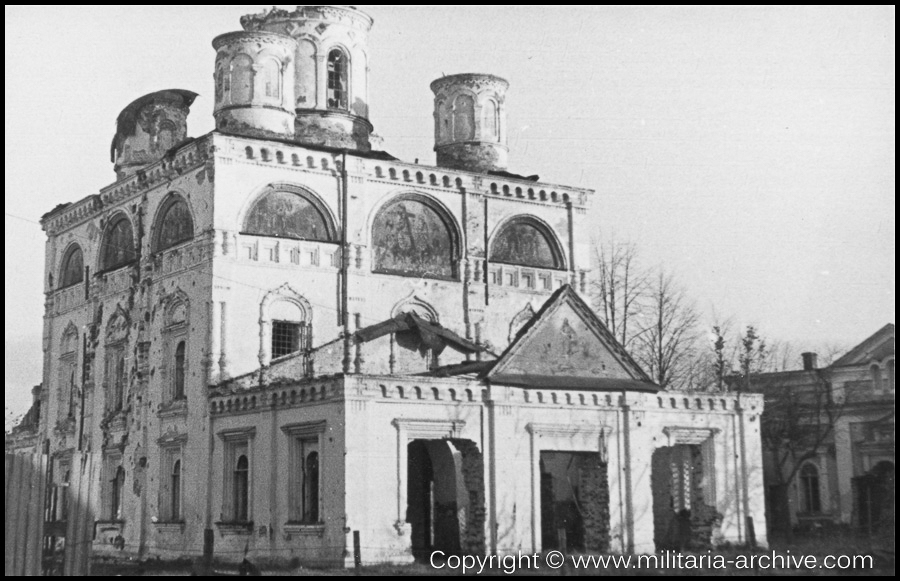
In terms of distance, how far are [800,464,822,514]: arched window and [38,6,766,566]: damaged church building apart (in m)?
13.1

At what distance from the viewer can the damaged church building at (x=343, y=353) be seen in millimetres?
28469

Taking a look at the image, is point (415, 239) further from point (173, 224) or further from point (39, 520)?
point (39, 520)

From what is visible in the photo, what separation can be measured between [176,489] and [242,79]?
37.2ft

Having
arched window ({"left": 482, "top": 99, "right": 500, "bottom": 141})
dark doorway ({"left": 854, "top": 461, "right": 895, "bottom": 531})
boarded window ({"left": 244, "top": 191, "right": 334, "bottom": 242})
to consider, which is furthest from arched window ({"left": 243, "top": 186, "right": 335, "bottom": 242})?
dark doorway ({"left": 854, "top": 461, "right": 895, "bottom": 531})

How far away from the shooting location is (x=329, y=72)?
37.2 metres

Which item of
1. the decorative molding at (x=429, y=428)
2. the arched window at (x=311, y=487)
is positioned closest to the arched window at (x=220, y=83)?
the arched window at (x=311, y=487)

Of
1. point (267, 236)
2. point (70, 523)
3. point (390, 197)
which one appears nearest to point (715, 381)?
point (390, 197)

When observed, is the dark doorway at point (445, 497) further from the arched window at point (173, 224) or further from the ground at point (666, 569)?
the arched window at point (173, 224)

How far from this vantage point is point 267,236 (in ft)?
108

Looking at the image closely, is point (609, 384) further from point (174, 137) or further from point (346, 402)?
point (174, 137)

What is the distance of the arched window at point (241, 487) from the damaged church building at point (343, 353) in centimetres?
8

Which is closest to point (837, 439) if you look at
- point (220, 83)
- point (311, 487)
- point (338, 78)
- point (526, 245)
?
point (526, 245)

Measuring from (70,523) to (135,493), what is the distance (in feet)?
51.3

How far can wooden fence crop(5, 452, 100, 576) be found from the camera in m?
17.7
